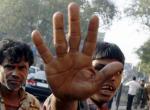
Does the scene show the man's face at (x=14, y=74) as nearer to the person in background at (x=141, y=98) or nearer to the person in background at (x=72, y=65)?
the person in background at (x=72, y=65)

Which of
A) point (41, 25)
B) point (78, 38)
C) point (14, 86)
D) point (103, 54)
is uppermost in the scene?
point (78, 38)

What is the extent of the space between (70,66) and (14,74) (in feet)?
4.14

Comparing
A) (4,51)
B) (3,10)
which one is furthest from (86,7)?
(4,51)

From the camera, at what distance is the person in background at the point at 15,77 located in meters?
3.53

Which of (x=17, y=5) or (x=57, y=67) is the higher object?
(x=57, y=67)

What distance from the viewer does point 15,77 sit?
143 inches

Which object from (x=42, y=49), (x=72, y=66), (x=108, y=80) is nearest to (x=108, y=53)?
(x=108, y=80)

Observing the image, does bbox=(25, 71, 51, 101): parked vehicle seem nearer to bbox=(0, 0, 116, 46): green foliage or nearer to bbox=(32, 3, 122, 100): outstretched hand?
bbox=(32, 3, 122, 100): outstretched hand

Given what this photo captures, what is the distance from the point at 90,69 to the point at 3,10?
4012 cm

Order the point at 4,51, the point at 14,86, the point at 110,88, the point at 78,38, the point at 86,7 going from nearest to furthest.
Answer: the point at 78,38 < the point at 110,88 < the point at 14,86 < the point at 4,51 < the point at 86,7

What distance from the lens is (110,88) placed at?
3070 millimetres

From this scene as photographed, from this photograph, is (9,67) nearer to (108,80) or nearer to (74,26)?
(108,80)

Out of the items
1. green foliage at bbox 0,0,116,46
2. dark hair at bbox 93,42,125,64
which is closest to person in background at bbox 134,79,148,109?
dark hair at bbox 93,42,125,64

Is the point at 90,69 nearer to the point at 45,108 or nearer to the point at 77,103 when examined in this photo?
the point at 77,103
